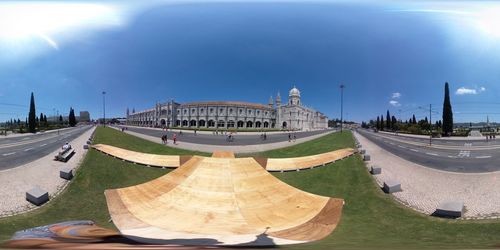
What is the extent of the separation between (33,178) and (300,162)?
12.5 ft

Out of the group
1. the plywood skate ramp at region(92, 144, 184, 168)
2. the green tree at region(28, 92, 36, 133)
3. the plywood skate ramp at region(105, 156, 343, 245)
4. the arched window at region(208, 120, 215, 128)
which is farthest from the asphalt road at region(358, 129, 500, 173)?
the green tree at region(28, 92, 36, 133)

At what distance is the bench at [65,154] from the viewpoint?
11.3 ft

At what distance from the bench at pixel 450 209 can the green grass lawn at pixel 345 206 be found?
9 cm

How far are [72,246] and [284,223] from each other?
1.83m

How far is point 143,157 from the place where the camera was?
11.3 ft

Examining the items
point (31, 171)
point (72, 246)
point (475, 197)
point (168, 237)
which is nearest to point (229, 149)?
point (168, 237)

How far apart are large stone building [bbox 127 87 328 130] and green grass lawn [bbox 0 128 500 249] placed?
38cm

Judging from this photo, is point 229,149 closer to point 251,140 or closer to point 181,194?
point 251,140

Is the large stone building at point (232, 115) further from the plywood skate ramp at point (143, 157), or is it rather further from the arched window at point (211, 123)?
the plywood skate ramp at point (143, 157)

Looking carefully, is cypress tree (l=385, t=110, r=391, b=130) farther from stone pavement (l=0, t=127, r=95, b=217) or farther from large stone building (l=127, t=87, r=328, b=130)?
stone pavement (l=0, t=127, r=95, b=217)

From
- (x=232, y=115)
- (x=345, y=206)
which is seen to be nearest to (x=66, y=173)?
(x=232, y=115)

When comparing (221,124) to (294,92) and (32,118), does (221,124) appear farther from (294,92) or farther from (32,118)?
(32,118)

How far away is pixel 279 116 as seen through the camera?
3785mm

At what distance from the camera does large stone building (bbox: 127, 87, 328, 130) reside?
3.27 metres
